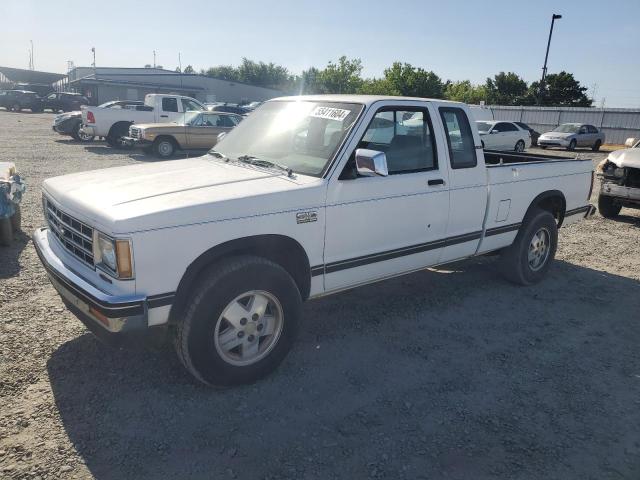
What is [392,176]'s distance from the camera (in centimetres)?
408

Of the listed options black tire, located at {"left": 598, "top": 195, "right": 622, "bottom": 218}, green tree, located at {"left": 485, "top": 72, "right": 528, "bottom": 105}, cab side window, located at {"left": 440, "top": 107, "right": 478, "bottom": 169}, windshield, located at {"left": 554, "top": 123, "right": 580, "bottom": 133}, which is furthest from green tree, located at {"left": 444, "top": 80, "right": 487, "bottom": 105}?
cab side window, located at {"left": 440, "top": 107, "right": 478, "bottom": 169}

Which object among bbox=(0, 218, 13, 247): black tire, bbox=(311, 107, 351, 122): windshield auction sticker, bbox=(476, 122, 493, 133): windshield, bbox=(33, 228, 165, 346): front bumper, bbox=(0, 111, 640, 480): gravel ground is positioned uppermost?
bbox=(311, 107, 351, 122): windshield auction sticker

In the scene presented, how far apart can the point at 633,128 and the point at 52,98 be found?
135 feet

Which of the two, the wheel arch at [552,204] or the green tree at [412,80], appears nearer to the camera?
the wheel arch at [552,204]

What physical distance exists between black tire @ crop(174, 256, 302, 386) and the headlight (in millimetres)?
478

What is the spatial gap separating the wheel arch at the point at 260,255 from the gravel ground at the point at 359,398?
0.69 m

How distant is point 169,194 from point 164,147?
12.9 metres

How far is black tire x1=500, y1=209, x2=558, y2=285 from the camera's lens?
557cm

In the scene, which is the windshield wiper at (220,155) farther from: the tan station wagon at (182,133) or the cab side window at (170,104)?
the cab side window at (170,104)

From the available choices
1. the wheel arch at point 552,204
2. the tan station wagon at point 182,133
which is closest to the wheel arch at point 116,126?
the tan station wagon at point 182,133

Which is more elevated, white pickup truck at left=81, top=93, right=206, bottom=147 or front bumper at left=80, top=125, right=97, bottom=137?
white pickup truck at left=81, top=93, right=206, bottom=147

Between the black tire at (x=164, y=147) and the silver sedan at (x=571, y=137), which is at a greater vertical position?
the silver sedan at (x=571, y=137)

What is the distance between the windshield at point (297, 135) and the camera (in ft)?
12.7

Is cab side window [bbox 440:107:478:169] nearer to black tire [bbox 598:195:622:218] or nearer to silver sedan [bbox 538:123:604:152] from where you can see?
black tire [bbox 598:195:622:218]
